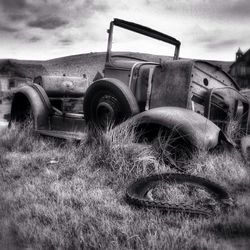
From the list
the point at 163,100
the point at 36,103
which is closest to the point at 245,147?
the point at 163,100

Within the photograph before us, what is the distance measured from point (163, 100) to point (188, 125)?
2.85 feet

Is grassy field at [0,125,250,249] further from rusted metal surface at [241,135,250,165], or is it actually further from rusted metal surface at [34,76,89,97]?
rusted metal surface at [34,76,89,97]

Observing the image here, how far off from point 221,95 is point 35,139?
274cm

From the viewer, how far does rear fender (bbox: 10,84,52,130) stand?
5379 millimetres

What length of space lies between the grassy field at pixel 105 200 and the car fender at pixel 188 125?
15 centimetres

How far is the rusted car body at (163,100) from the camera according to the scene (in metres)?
3.50

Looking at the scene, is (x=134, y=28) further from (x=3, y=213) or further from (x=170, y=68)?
(x=3, y=213)

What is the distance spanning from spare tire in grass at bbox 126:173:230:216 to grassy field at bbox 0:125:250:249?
0.05m

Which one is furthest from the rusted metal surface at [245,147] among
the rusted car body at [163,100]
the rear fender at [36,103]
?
the rear fender at [36,103]

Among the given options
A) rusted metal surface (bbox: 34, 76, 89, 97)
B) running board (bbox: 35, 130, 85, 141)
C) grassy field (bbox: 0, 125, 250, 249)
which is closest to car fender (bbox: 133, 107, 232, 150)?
grassy field (bbox: 0, 125, 250, 249)

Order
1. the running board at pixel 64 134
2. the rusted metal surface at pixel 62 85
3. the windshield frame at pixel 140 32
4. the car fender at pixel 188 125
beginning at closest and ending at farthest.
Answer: the car fender at pixel 188 125, the running board at pixel 64 134, the windshield frame at pixel 140 32, the rusted metal surface at pixel 62 85

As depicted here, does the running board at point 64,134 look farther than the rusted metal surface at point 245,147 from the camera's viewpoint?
Yes

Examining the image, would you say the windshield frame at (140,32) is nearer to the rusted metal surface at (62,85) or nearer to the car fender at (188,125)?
the rusted metal surface at (62,85)

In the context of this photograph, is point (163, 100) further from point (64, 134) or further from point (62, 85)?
point (62, 85)
